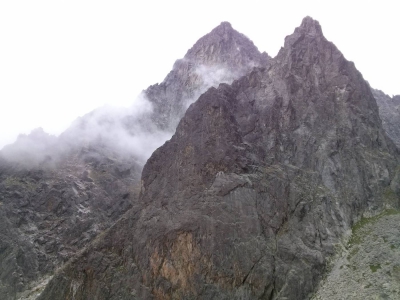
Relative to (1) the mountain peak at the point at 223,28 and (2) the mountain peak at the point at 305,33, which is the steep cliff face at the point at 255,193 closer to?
(2) the mountain peak at the point at 305,33

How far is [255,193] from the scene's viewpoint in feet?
252

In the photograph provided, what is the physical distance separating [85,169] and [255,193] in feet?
222

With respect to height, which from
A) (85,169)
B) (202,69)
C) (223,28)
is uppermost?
(223,28)

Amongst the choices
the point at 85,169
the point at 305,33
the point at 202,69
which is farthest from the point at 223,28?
the point at 85,169

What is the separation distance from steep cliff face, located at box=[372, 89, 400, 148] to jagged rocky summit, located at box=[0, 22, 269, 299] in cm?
4484

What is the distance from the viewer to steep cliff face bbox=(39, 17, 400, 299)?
6769 cm

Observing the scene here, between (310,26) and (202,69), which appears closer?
(310,26)

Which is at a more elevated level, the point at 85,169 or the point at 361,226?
the point at 85,169

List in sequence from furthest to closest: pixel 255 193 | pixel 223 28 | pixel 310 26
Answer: pixel 223 28
pixel 310 26
pixel 255 193

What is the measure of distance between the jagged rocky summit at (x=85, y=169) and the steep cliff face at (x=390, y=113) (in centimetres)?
4484

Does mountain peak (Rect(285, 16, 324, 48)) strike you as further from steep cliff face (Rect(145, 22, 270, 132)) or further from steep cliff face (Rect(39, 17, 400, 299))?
steep cliff face (Rect(145, 22, 270, 132))

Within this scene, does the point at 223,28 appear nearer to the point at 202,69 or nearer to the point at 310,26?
the point at 202,69

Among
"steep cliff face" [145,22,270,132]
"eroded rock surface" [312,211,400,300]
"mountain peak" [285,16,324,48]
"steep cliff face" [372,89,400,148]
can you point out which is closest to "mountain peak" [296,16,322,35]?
"mountain peak" [285,16,324,48]

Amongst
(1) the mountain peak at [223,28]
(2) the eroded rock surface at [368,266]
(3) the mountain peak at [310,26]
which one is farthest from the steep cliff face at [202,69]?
(2) the eroded rock surface at [368,266]
